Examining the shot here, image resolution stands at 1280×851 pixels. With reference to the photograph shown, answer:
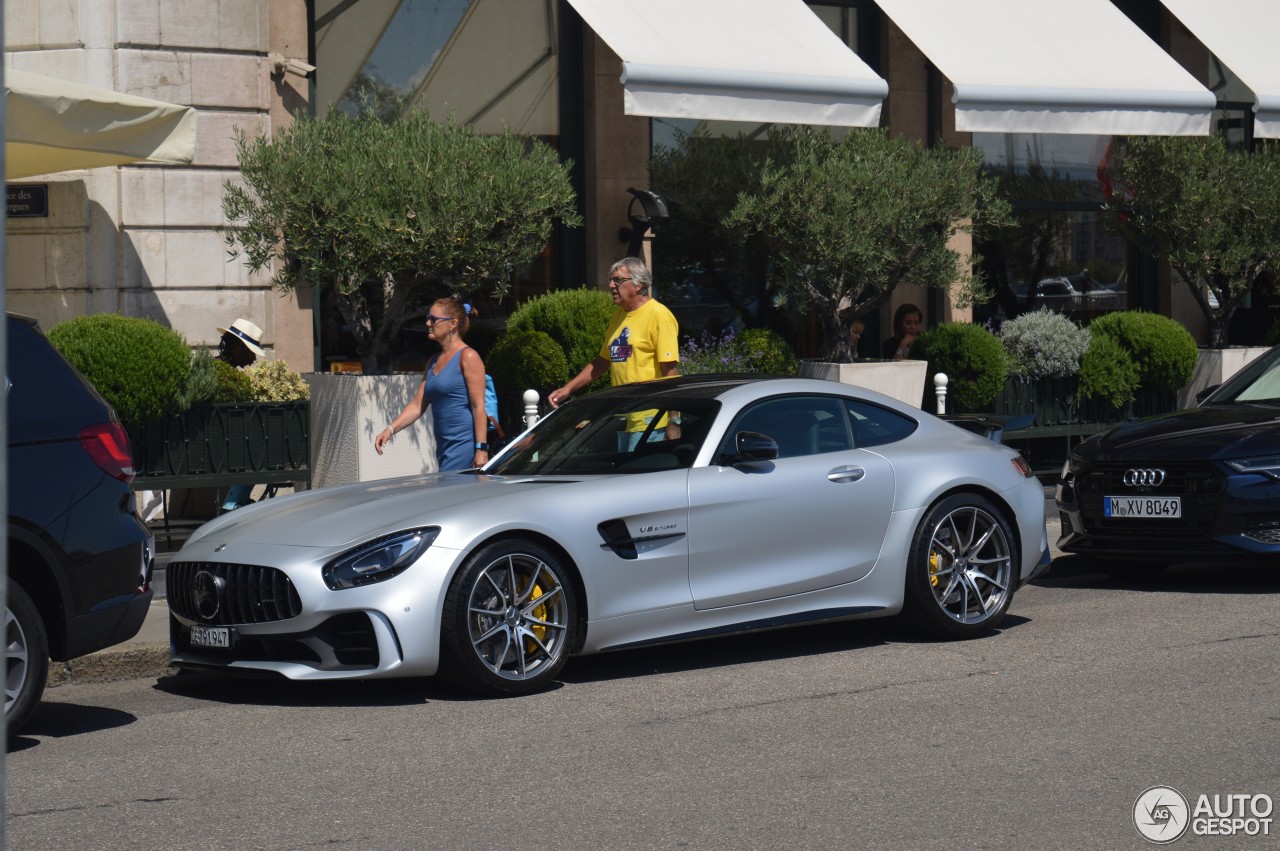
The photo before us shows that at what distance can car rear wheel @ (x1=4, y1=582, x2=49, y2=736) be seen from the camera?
20.3 feet

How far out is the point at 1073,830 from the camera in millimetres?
5008

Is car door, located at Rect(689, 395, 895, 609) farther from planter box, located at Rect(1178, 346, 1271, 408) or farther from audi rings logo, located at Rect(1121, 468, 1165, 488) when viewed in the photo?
planter box, located at Rect(1178, 346, 1271, 408)

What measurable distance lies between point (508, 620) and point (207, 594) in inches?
52.6

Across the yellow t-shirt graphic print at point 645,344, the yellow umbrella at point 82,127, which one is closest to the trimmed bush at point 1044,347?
the yellow t-shirt graphic print at point 645,344

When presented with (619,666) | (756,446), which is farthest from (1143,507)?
(619,666)

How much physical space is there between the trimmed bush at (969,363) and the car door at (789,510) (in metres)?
6.54

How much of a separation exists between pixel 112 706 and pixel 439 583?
67.0 inches

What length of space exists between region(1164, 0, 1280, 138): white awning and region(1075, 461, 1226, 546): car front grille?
6848 millimetres

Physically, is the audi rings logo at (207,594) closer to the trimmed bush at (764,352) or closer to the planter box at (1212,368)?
the trimmed bush at (764,352)

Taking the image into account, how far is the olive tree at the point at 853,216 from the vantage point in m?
13.9

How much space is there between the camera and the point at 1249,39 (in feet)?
55.1

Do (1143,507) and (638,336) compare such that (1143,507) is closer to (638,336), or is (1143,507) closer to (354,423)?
(638,336)

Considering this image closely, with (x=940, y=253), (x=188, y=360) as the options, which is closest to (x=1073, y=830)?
(x=188, y=360)

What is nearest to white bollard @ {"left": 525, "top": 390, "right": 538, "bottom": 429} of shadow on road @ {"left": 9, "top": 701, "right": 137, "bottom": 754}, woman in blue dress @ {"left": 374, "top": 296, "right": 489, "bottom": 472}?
woman in blue dress @ {"left": 374, "top": 296, "right": 489, "bottom": 472}
